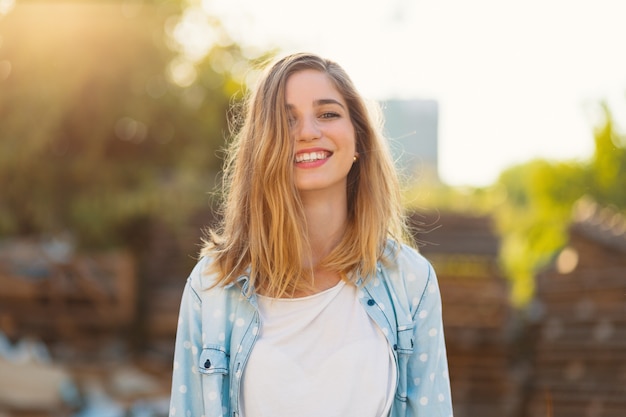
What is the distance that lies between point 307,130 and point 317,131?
0.10 feet

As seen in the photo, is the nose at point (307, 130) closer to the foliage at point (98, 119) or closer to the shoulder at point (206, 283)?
the shoulder at point (206, 283)

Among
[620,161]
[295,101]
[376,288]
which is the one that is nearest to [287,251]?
[376,288]

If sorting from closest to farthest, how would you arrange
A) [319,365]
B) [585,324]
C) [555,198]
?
1. [319,365]
2. [585,324]
3. [555,198]

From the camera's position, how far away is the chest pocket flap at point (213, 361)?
8.05 ft

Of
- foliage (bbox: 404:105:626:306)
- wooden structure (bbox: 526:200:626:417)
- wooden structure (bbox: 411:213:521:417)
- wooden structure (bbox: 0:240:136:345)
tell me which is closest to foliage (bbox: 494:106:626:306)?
foliage (bbox: 404:105:626:306)

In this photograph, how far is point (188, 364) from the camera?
252 cm

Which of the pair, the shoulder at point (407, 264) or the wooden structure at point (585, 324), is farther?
the wooden structure at point (585, 324)

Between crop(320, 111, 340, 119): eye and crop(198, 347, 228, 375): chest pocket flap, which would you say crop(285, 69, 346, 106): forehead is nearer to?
crop(320, 111, 340, 119): eye

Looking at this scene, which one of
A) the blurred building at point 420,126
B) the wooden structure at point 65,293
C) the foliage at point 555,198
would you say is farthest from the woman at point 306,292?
the blurred building at point 420,126

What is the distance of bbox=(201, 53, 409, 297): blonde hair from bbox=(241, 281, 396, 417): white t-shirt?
10 centimetres

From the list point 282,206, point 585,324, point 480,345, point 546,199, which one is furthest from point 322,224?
point 546,199

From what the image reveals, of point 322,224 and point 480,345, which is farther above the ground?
point 480,345

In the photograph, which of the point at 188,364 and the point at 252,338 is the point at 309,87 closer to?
the point at 252,338

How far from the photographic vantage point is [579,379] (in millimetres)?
9352
